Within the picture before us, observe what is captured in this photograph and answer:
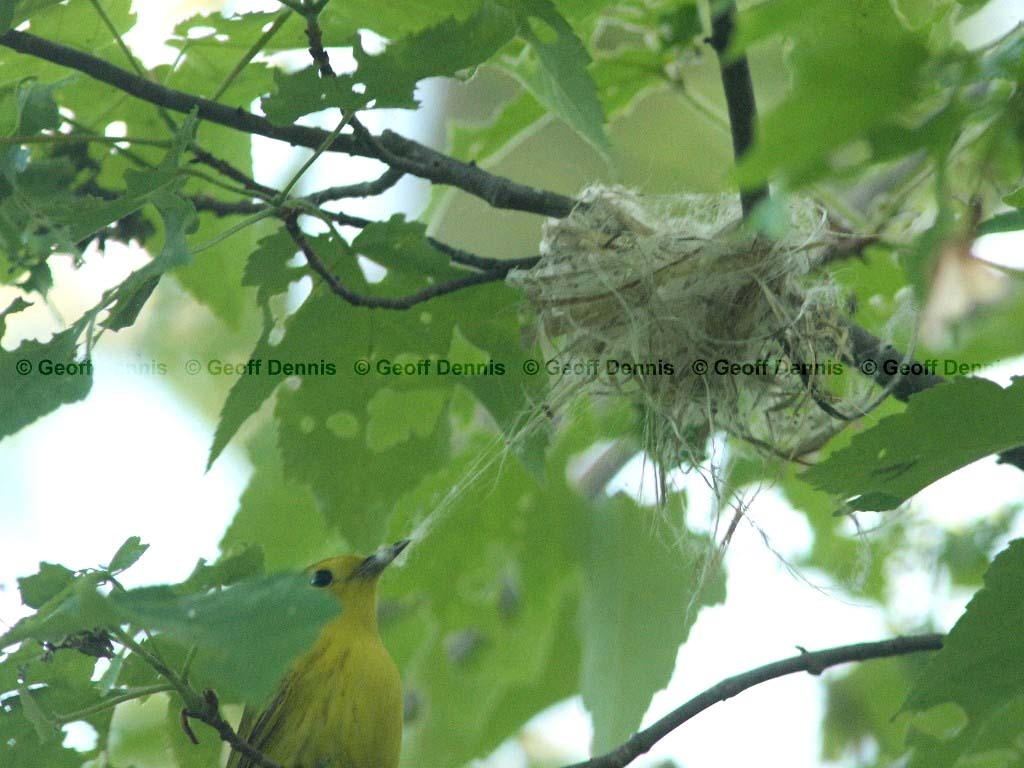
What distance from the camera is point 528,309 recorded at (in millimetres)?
3113

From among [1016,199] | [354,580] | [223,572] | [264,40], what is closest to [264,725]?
[354,580]

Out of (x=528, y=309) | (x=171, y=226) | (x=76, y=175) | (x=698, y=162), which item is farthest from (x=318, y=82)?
(x=698, y=162)

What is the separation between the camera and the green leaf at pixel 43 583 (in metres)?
2.08

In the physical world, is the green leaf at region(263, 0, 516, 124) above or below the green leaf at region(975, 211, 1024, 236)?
above

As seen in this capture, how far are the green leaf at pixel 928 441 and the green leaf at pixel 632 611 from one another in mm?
852

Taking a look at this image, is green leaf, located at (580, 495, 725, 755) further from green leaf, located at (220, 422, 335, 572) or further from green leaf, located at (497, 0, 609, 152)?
green leaf, located at (497, 0, 609, 152)

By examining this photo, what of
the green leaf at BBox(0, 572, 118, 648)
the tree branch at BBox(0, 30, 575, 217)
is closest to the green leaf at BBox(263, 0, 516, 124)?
the tree branch at BBox(0, 30, 575, 217)

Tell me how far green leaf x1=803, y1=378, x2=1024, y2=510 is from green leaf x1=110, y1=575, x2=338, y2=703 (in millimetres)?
1072

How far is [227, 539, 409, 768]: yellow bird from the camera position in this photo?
11.4 ft

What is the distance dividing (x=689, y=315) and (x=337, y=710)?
1.68 metres

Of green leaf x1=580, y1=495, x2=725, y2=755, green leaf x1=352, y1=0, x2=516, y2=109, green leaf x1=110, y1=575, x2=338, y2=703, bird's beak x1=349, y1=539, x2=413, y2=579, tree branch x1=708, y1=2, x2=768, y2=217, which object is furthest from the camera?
bird's beak x1=349, y1=539, x2=413, y2=579

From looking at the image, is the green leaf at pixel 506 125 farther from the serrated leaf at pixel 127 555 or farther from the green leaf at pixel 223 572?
the serrated leaf at pixel 127 555

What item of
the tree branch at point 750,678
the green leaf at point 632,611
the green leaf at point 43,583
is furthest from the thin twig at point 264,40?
the tree branch at point 750,678
